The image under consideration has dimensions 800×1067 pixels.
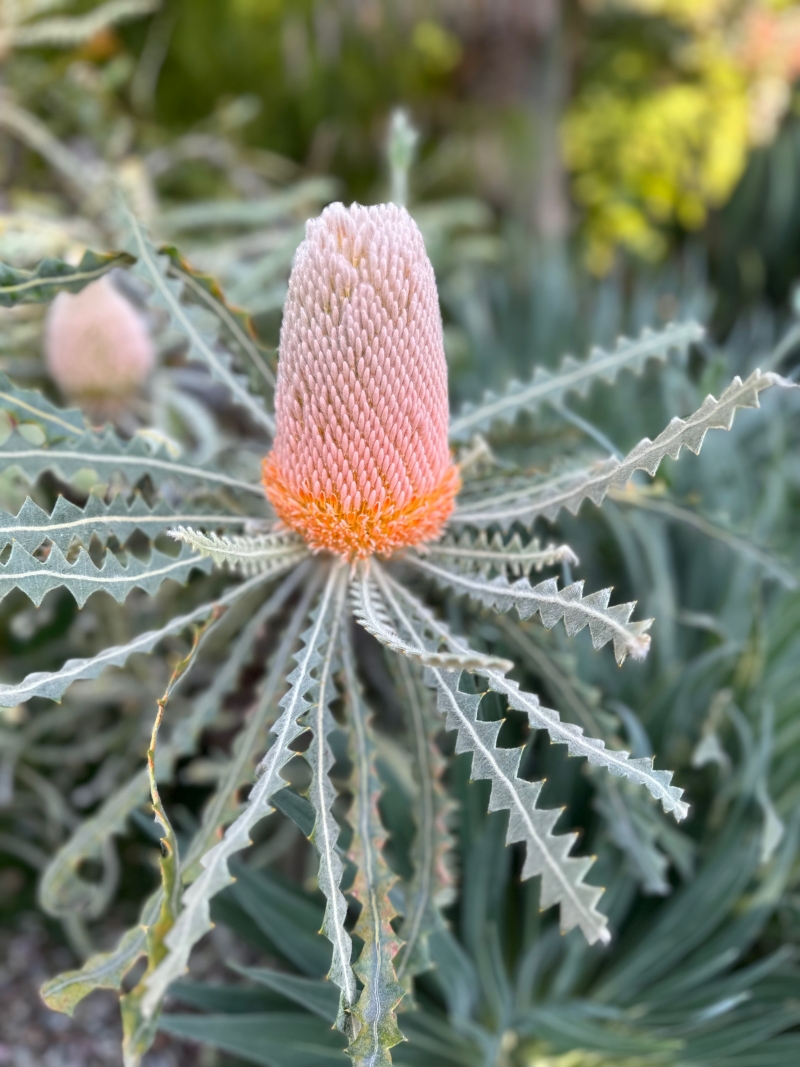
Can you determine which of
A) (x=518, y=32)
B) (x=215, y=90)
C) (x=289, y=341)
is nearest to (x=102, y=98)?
(x=215, y=90)

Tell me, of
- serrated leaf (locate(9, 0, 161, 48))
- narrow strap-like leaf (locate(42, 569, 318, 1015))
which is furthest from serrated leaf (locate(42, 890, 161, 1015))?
serrated leaf (locate(9, 0, 161, 48))

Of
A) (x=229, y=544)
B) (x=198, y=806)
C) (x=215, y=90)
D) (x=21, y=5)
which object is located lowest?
(x=198, y=806)

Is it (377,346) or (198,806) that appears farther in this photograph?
(198,806)

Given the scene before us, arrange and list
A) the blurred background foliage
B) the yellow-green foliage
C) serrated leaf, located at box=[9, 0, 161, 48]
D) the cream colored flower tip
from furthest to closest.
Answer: the yellow-green foliage
serrated leaf, located at box=[9, 0, 161, 48]
the cream colored flower tip
the blurred background foliage

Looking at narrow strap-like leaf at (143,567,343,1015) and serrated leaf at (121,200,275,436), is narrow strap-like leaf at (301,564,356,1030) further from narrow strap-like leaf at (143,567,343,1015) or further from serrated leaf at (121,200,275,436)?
serrated leaf at (121,200,275,436)

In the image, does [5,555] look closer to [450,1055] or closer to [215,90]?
[450,1055]

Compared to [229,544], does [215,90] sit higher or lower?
higher

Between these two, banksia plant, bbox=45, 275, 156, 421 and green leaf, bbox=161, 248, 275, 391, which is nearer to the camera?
green leaf, bbox=161, 248, 275, 391
